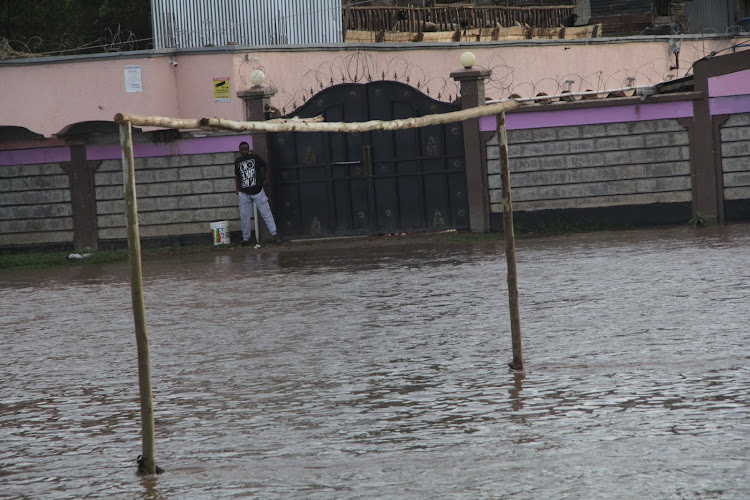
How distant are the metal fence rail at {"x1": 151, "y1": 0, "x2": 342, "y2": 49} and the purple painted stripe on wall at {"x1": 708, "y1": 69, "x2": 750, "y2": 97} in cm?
754

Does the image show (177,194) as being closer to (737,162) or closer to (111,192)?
(111,192)

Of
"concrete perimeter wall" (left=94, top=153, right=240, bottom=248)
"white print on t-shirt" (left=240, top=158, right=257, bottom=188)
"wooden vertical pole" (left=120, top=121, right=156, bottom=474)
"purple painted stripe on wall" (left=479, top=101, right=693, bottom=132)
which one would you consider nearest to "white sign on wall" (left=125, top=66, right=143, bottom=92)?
"concrete perimeter wall" (left=94, top=153, right=240, bottom=248)

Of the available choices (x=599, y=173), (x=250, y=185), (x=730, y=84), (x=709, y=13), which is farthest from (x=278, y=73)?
(x=709, y=13)

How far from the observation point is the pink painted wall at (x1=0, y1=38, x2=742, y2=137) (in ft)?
64.4

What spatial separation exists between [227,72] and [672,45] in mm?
11327

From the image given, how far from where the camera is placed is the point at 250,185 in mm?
18703

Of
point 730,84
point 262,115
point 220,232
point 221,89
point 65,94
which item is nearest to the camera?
point 730,84

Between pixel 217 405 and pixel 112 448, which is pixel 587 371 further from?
pixel 112 448

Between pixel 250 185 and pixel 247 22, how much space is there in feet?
15.8

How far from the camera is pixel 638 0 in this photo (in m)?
31.6

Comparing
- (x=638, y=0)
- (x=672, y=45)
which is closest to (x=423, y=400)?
(x=672, y=45)

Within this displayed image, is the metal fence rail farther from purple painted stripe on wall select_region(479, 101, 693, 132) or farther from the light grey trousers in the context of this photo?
purple painted stripe on wall select_region(479, 101, 693, 132)

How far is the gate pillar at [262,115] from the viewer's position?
19125 millimetres

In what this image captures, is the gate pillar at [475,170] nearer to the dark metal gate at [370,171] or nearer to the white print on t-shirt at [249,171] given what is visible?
the dark metal gate at [370,171]
